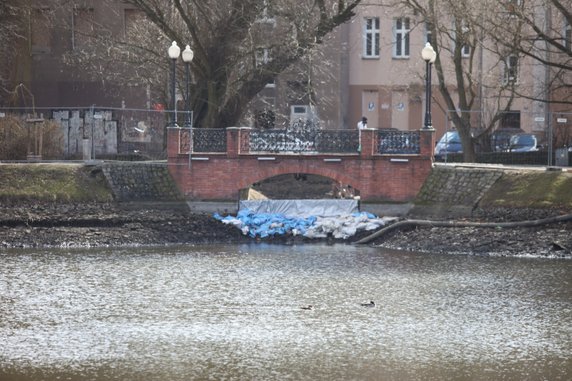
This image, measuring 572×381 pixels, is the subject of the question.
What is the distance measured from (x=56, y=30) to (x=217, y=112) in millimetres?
12256

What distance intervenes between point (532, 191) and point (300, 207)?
7058 millimetres

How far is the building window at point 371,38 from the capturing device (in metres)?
58.2

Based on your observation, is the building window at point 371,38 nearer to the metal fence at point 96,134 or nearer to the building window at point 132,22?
the building window at point 132,22

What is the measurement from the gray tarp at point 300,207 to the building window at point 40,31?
12.6 metres

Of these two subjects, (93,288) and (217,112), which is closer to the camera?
(93,288)

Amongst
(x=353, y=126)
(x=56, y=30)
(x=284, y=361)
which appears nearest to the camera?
(x=284, y=361)

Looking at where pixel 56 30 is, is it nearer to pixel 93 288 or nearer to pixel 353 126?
pixel 353 126

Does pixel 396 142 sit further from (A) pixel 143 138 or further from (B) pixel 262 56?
(A) pixel 143 138

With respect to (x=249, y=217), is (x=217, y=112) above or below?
above

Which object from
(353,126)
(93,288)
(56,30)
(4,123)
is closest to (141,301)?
(93,288)

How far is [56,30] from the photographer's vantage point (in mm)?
48719

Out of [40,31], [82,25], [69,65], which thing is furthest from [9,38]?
[82,25]

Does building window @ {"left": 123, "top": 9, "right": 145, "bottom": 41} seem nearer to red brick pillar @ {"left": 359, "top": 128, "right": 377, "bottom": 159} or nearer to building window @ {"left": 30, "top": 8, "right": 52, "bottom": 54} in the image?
building window @ {"left": 30, "top": 8, "right": 52, "bottom": 54}

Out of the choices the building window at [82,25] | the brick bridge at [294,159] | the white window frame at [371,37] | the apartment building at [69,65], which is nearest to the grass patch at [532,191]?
the brick bridge at [294,159]
